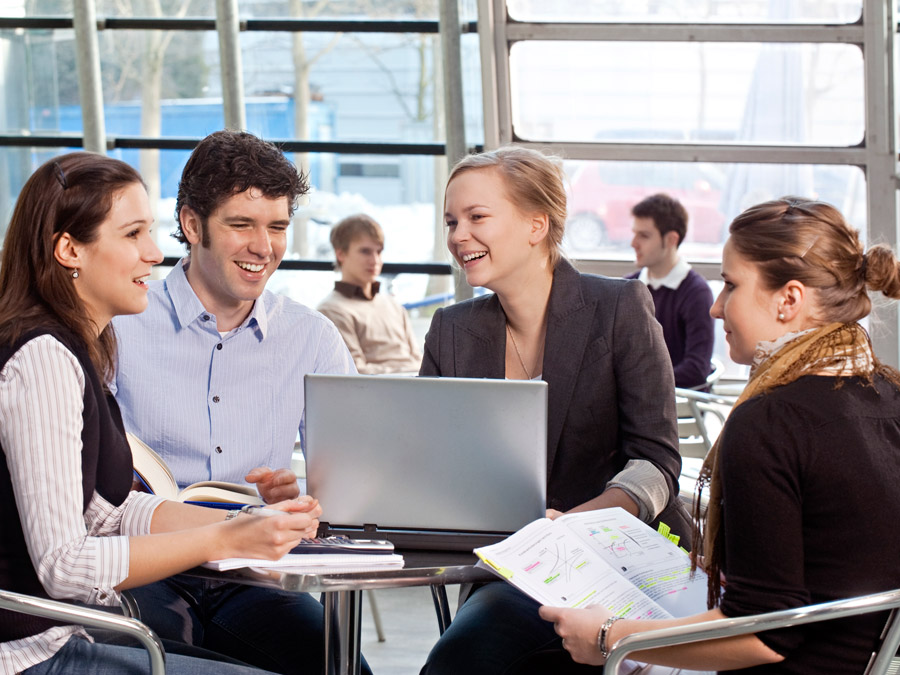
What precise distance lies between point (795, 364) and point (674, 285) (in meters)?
3.10

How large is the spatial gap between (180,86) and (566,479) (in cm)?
423

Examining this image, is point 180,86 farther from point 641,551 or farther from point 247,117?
point 641,551

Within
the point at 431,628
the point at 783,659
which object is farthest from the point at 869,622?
the point at 431,628

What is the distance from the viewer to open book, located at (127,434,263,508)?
6.32ft

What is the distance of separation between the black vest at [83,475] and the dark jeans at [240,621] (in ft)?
Answer: 1.04

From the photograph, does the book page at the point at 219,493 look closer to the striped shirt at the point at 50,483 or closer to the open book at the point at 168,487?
the open book at the point at 168,487

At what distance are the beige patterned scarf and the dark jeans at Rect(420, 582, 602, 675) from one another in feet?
1.24

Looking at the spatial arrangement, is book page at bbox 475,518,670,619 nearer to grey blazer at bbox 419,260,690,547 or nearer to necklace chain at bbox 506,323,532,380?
grey blazer at bbox 419,260,690,547

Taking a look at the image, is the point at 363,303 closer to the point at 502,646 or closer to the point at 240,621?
the point at 240,621

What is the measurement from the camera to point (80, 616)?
58.6 inches

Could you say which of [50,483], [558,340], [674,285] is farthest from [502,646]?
[674,285]

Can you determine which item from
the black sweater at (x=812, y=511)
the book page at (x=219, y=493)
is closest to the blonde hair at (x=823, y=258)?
the black sweater at (x=812, y=511)

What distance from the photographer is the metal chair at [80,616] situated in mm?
1471

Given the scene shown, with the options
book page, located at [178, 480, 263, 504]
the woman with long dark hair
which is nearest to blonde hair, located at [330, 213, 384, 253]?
book page, located at [178, 480, 263, 504]
